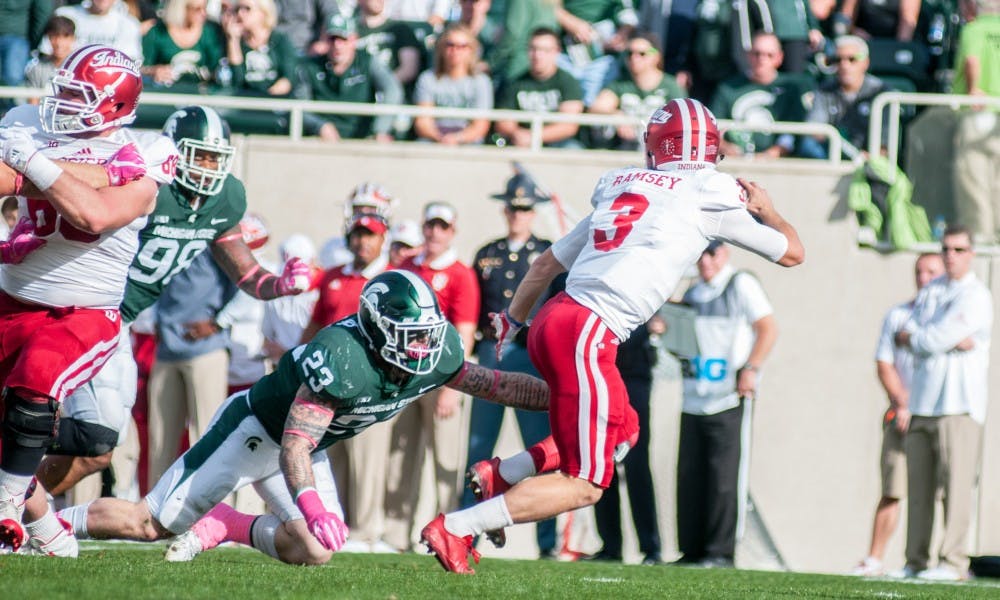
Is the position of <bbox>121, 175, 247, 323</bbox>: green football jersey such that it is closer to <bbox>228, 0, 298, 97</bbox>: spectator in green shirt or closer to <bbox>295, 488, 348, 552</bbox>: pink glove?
<bbox>295, 488, 348, 552</bbox>: pink glove

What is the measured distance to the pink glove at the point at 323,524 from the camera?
574 cm

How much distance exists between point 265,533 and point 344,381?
930 millimetres

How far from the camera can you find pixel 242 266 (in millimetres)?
7480

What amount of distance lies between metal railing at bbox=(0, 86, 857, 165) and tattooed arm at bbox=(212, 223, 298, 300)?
353cm

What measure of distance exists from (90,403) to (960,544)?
511cm

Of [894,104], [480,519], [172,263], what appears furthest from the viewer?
[894,104]

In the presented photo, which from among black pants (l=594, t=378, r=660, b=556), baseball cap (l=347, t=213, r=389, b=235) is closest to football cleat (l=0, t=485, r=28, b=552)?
baseball cap (l=347, t=213, r=389, b=235)

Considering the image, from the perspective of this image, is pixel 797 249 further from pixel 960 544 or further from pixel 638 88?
pixel 638 88

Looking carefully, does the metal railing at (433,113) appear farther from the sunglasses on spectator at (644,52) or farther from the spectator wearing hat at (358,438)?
the spectator wearing hat at (358,438)

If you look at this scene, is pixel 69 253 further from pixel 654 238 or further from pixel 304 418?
pixel 654 238

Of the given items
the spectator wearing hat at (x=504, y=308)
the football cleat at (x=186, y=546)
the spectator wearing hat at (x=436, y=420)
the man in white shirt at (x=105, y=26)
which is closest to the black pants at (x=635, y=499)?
the spectator wearing hat at (x=504, y=308)

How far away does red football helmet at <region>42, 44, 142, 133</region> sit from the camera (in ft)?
20.5

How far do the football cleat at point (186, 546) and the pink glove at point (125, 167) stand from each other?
1550 mm

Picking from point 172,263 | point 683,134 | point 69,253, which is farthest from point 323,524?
point 172,263
